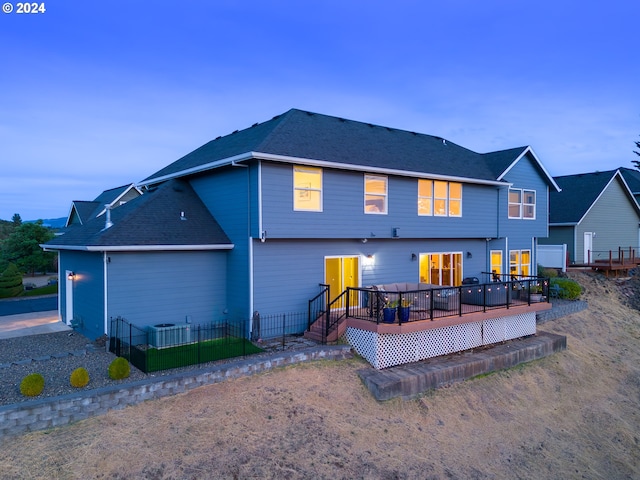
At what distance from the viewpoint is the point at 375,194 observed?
15867 millimetres

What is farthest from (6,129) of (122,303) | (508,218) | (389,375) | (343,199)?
(508,218)

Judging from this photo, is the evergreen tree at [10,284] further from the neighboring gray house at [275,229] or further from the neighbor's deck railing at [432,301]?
the neighbor's deck railing at [432,301]

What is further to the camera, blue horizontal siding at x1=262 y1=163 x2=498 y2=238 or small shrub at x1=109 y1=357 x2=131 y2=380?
blue horizontal siding at x1=262 y1=163 x2=498 y2=238

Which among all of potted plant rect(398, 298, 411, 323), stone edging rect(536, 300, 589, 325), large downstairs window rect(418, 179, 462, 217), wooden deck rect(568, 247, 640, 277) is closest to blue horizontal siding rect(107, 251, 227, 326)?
potted plant rect(398, 298, 411, 323)

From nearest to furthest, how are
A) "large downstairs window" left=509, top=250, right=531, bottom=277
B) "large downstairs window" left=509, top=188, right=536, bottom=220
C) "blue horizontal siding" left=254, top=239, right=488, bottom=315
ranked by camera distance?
"blue horizontal siding" left=254, top=239, right=488, bottom=315
"large downstairs window" left=509, top=188, right=536, bottom=220
"large downstairs window" left=509, top=250, right=531, bottom=277

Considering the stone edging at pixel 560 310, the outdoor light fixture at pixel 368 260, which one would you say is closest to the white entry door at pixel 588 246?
the stone edging at pixel 560 310

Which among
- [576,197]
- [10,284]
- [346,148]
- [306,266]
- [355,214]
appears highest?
[346,148]

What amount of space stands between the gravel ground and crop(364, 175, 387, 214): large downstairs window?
31.0 ft

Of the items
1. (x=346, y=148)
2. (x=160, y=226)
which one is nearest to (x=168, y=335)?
(x=160, y=226)

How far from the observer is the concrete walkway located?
14.5m

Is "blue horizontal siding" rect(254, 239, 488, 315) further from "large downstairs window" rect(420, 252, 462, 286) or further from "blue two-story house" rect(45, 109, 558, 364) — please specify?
"large downstairs window" rect(420, 252, 462, 286)

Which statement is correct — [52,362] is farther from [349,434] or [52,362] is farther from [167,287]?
[349,434]

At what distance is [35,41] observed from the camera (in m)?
16.2

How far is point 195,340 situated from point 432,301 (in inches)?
295
